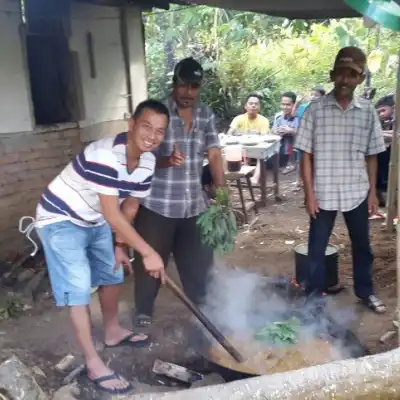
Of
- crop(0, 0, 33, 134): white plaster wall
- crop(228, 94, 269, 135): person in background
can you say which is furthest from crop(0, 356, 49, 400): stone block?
crop(228, 94, 269, 135): person in background

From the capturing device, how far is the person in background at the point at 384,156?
26.2 ft

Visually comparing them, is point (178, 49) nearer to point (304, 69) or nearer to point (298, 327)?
point (304, 69)

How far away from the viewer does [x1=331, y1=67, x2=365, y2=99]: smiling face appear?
153 inches

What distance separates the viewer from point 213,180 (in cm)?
431

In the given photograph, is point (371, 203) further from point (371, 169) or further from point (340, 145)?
point (340, 145)

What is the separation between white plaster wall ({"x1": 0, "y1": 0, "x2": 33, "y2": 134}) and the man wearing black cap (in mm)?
2399

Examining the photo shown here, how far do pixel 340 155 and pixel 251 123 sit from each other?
5850 mm

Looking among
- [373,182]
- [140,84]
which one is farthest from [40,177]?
[373,182]

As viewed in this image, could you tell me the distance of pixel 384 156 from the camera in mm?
8023

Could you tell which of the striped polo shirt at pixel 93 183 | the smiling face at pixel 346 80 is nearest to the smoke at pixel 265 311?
the striped polo shirt at pixel 93 183

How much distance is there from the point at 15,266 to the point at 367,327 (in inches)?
132

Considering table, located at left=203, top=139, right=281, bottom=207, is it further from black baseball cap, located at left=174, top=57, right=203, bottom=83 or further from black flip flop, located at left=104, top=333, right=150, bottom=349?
black flip flop, located at left=104, top=333, right=150, bottom=349

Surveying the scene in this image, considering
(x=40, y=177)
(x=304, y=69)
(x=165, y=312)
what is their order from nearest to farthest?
(x=165, y=312) < (x=40, y=177) < (x=304, y=69)

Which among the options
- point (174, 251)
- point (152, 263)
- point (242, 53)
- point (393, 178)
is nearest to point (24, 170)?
point (174, 251)
